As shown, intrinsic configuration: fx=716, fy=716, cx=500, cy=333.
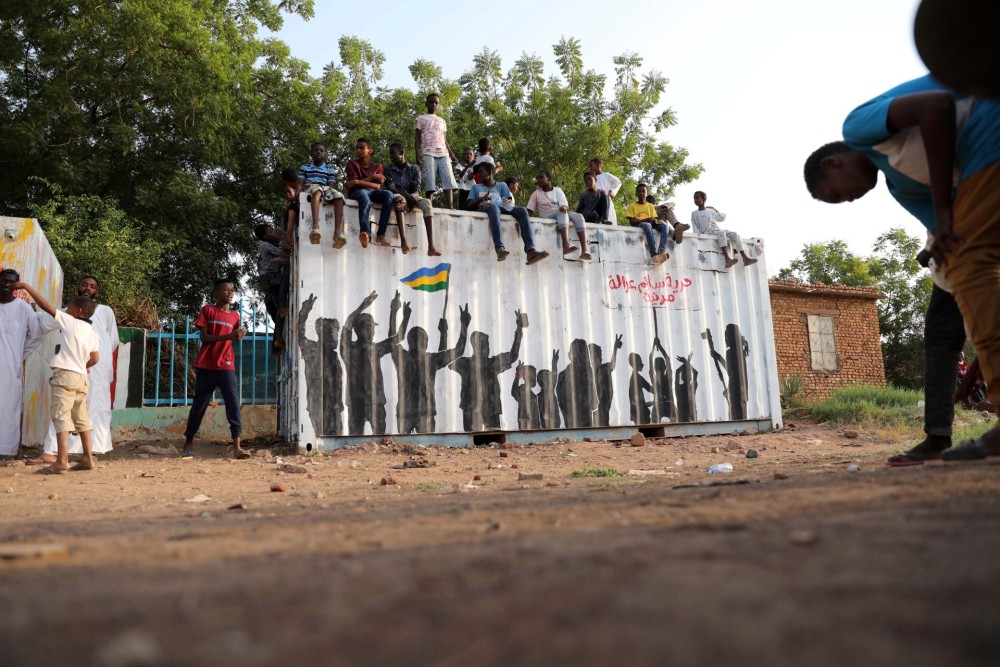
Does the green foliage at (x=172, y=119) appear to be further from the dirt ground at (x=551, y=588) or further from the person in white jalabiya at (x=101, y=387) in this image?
the dirt ground at (x=551, y=588)

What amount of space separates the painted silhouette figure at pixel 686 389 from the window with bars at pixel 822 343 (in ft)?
26.8

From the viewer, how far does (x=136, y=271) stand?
31.1 feet

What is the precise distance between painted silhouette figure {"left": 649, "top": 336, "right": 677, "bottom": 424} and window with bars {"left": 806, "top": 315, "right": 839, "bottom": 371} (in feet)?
27.7

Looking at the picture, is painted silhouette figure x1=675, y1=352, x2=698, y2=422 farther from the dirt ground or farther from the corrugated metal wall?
the dirt ground

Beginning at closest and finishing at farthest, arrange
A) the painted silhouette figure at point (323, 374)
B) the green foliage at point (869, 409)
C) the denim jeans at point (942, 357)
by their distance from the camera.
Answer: the denim jeans at point (942, 357), the painted silhouette figure at point (323, 374), the green foliage at point (869, 409)

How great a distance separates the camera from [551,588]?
0.88 meters

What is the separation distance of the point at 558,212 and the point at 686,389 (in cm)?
260

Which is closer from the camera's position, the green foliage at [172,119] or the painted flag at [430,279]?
the painted flag at [430,279]

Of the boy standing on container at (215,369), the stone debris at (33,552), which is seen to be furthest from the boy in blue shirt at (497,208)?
the stone debris at (33,552)

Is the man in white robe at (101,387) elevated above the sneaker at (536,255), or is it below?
below

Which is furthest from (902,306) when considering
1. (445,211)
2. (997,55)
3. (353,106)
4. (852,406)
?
(997,55)

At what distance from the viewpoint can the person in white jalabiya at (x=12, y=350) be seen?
20.1ft

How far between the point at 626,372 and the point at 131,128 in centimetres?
903

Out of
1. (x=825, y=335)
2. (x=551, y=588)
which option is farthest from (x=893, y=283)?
(x=551, y=588)
